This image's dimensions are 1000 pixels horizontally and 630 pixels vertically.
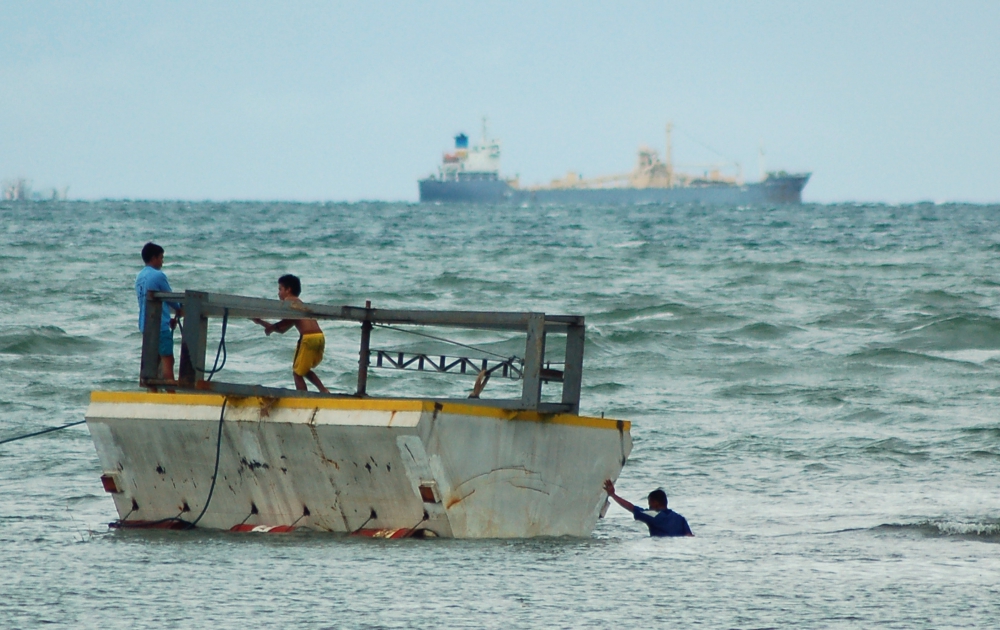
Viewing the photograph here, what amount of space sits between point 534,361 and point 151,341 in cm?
252

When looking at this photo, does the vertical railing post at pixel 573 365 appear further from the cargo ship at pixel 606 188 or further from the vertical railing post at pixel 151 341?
the cargo ship at pixel 606 188

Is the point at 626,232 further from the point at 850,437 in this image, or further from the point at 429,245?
the point at 850,437

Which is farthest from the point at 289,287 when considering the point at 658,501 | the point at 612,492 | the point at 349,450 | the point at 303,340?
the point at 658,501

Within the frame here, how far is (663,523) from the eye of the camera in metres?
10.4

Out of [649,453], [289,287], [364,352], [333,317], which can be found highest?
[289,287]

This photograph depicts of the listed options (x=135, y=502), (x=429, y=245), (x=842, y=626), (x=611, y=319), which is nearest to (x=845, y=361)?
(x=611, y=319)

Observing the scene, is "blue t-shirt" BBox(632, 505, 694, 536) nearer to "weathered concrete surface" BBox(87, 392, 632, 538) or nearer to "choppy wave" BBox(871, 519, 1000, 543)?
"weathered concrete surface" BBox(87, 392, 632, 538)

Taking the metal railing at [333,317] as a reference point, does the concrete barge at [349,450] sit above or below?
below

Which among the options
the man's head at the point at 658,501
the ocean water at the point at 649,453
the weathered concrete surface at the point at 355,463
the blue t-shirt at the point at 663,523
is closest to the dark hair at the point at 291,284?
the weathered concrete surface at the point at 355,463

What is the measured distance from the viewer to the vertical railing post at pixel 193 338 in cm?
938

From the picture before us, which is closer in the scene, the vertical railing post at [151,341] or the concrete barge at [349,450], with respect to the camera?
the concrete barge at [349,450]

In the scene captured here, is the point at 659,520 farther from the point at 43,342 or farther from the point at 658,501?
the point at 43,342

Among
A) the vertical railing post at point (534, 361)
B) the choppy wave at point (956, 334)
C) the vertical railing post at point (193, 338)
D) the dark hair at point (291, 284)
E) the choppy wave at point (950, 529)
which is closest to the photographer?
the vertical railing post at point (534, 361)

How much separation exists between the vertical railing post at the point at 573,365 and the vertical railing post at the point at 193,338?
237 centimetres
